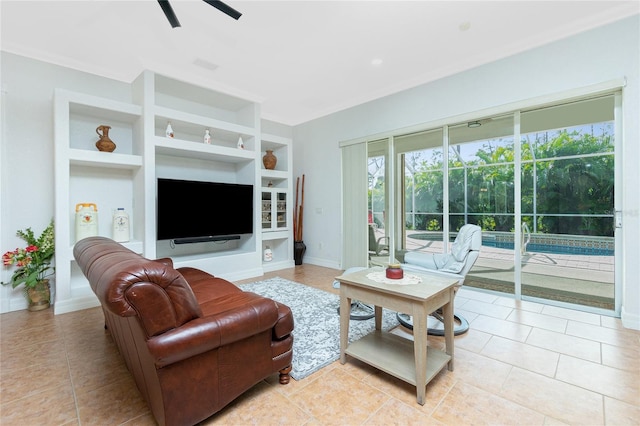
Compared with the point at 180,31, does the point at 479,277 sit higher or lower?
lower

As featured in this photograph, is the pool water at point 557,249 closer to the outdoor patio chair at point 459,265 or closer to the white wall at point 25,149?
the outdoor patio chair at point 459,265

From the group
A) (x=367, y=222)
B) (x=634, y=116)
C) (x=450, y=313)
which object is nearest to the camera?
(x=450, y=313)

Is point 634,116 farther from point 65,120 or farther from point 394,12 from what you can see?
point 65,120

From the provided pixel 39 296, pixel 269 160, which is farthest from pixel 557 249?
pixel 39 296

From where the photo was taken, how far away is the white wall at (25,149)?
3.07 metres

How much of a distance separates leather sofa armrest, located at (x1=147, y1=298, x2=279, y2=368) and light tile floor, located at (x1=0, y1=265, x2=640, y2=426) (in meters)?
0.47

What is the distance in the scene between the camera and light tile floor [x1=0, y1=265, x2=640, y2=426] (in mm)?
1502

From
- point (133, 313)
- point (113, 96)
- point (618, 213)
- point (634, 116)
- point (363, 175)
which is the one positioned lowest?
point (133, 313)

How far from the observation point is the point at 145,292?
1169mm

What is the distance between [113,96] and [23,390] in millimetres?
3396

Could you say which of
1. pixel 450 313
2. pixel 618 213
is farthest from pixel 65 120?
pixel 618 213

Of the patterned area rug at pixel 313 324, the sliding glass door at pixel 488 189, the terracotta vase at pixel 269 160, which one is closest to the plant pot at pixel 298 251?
the patterned area rug at pixel 313 324

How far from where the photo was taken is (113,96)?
12.1 feet

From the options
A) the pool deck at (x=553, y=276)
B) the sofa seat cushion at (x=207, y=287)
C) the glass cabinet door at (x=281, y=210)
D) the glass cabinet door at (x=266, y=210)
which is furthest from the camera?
the glass cabinet door at (x=281, y=210)
